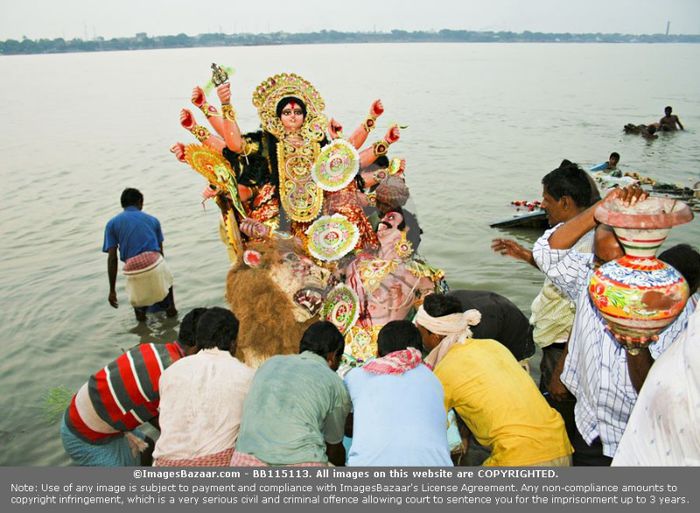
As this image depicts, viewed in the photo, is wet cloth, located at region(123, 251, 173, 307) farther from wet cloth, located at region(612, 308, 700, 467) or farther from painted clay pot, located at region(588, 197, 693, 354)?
wet cloth, located at region(612, 308, 700, 467)

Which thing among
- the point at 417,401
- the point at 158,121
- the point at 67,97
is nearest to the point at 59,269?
the point at 417,401

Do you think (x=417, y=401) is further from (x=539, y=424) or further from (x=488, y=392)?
(x=539, y=424)

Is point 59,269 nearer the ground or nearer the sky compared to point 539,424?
nearer the ground

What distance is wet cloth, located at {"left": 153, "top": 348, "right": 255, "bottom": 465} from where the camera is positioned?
301cm

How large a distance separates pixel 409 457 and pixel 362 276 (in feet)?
6.39

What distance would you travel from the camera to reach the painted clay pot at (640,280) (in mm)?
2143

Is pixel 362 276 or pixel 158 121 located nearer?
pixel 362 276

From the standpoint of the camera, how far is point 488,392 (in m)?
3.12

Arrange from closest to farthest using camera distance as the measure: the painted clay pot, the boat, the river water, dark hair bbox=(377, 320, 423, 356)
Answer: the painted clay pot
dark hair bbox=(377, 320, 423, 356)
the river water
the boat

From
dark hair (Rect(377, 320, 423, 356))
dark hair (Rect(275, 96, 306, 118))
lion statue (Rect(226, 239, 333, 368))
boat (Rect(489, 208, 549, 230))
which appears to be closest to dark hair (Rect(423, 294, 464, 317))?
dark hair (Rect(377, 320, 423, 356))

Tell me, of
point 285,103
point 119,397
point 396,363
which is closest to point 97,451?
point 119,397

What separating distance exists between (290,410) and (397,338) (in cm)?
68

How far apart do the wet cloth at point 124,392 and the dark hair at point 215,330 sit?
0.25 metres

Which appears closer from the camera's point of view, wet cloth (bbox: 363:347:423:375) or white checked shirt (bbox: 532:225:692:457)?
white checked shirt (bbox: 532:225:692:457)
